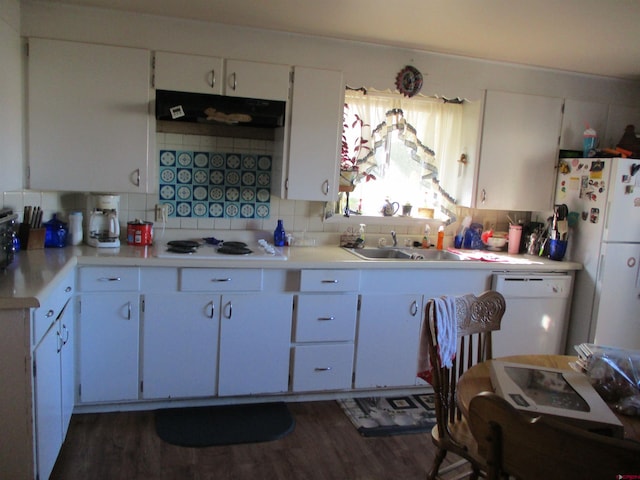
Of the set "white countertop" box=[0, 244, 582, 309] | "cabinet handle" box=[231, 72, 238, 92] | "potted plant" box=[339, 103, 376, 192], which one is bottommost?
"white countertop" box=[0, 244, 582, 309]

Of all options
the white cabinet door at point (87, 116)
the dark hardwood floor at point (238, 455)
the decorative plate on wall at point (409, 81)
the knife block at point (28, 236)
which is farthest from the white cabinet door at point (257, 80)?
the dark hardwood floor at point (238, 455)

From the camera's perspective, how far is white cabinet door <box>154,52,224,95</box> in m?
2.76

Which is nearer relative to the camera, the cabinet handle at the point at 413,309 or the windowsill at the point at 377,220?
the cabinet handle at the point at 413,309

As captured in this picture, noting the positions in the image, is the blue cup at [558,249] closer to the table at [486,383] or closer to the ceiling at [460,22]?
the ceiling at [460,22]

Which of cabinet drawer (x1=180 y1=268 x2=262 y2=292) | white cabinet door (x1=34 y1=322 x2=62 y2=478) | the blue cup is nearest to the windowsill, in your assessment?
the blue cup

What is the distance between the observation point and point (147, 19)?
2723 mm

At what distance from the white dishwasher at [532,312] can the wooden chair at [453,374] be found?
115cm

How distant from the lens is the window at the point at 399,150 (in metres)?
3.40

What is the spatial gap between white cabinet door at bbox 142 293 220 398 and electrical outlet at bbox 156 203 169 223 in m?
0.68

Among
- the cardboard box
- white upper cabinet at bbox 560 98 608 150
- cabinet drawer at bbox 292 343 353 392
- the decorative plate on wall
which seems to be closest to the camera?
the cardboard box

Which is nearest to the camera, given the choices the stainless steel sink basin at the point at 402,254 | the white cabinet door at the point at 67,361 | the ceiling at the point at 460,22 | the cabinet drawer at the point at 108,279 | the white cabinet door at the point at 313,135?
the white cabinet door at the point at 67,361

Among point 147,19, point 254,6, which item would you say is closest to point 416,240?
point 254,6

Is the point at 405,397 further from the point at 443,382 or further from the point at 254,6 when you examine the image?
the point at 254,6

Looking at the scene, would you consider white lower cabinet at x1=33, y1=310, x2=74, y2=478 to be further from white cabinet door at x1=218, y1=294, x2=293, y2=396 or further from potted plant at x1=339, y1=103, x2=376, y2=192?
potted plant at x1=339, y1=103, x2=376, y2=192
